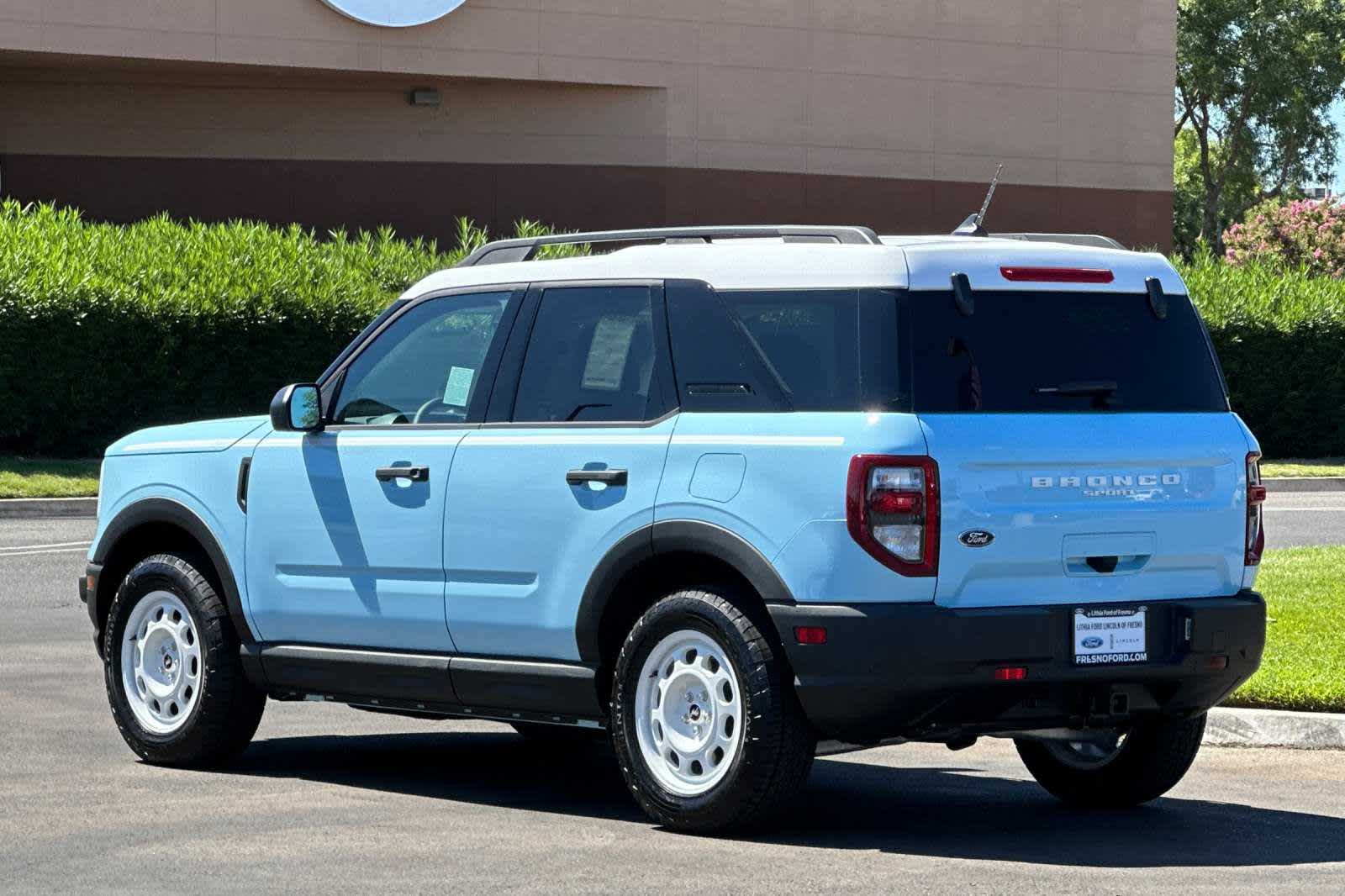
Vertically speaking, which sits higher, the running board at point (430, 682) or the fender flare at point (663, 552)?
the fender flare at point (663, 552)

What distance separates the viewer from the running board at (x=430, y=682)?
25.3 feet

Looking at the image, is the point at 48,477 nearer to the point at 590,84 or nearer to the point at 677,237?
the point at 590,84

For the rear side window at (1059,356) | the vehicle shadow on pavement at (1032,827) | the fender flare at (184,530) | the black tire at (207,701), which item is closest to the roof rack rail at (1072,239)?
the rear side window at (1059,356)

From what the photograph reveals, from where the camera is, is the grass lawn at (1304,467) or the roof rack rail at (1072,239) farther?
the grass lawn at (1304,467)

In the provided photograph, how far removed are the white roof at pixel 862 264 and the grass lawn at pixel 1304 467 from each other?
2287cm

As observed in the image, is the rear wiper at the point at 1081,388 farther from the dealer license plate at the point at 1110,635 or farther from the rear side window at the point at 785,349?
the dealer license plate at the point at 1110,635

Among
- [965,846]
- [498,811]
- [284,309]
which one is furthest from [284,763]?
[284,309]

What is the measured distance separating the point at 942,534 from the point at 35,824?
3131 mm

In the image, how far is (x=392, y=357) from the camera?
8609 mm

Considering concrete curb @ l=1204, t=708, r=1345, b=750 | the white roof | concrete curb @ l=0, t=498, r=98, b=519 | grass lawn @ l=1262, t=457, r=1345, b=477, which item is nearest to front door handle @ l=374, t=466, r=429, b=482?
the white roof

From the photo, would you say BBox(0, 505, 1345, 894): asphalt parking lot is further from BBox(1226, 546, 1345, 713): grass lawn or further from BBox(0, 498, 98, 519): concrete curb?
BBox(0, 498, 98, 519): concrete curb

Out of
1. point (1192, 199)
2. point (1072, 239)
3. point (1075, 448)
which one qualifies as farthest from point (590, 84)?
point (1192, 199)

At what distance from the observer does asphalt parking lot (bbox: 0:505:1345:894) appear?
259 inches

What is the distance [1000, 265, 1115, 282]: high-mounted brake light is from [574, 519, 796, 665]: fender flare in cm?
127
